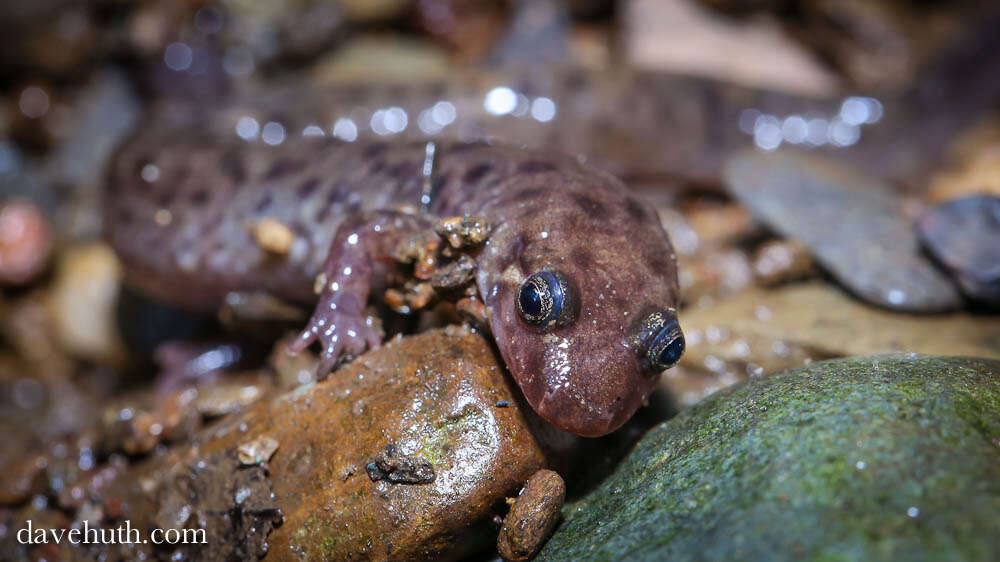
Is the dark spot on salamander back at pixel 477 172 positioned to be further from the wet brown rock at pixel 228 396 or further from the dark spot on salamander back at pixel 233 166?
the dark spot on salamander back at pixel 233 166

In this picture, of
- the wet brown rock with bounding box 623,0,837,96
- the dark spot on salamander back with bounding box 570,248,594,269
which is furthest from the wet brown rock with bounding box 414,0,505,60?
the dark spot on salamander back with bounding box 570,248,594,269

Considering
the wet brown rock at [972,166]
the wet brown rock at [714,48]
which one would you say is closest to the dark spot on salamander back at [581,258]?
the wet brown rock at [972,166]

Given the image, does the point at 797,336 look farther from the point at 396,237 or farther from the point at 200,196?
the point at 200,196

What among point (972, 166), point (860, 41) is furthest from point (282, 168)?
point (860, 41)

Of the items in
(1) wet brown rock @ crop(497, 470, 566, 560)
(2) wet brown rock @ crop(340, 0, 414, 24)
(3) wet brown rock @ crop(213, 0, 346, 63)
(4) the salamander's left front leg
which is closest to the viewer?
(1) wet brown rock @ crop(497, 470, 566, 560)

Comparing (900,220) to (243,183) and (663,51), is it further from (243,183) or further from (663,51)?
(243,183)

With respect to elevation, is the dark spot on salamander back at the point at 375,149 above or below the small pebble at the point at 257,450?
above

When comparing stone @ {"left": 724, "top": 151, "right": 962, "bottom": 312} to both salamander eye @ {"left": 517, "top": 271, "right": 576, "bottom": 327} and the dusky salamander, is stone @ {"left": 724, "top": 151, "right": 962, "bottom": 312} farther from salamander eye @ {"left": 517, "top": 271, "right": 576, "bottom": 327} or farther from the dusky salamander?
salamander eye @ {"left": 517, "top": 271, "right": 576, "bottom": 327}
